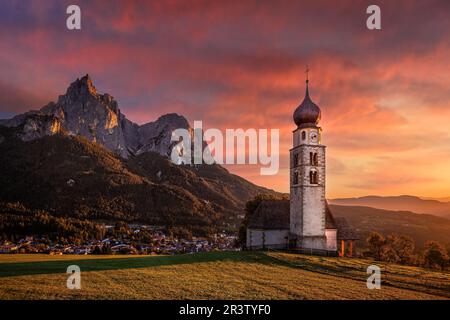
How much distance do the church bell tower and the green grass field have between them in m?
10.8

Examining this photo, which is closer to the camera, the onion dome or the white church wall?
the onion dome

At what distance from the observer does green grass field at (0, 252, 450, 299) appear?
16531mm

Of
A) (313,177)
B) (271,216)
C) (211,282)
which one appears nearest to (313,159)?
(313,177)

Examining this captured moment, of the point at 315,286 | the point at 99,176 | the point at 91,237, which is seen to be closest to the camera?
the point at 315,286

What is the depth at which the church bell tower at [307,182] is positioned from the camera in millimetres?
40156

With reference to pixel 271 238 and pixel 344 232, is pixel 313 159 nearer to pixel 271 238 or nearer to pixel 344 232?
pixel 344 232

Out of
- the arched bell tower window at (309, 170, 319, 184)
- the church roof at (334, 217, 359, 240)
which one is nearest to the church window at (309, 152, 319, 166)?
the arched bell tower window at (309, 170, 319, 184)

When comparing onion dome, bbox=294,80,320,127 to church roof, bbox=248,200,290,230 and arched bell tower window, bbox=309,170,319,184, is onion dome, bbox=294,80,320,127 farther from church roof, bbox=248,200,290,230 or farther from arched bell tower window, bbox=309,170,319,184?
church roof, bbox=248,200,290,230

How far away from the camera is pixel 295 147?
143 feet

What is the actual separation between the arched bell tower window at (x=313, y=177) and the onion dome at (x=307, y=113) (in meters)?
6.44

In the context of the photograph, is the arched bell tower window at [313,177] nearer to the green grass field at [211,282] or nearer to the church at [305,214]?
the church at [305,214]
